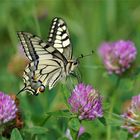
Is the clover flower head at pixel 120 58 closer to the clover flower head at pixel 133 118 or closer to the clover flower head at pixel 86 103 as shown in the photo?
the clover flower head at pixel 133 118

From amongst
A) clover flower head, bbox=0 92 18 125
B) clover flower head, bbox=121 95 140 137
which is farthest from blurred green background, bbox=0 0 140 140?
clover flower head, bbox=0 92 18 125

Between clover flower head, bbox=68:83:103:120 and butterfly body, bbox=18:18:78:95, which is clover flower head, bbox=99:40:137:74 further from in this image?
clover flower head, bbox=68:83:103:120

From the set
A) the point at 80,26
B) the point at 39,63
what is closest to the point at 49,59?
the point at 39,63

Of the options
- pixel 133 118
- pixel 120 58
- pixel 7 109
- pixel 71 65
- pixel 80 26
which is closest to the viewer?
pixel 7 109

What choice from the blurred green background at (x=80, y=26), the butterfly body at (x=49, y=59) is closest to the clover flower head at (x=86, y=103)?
the butterfly body at (x=49, y=59)

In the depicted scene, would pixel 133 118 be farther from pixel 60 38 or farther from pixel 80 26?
pixel 80 26
